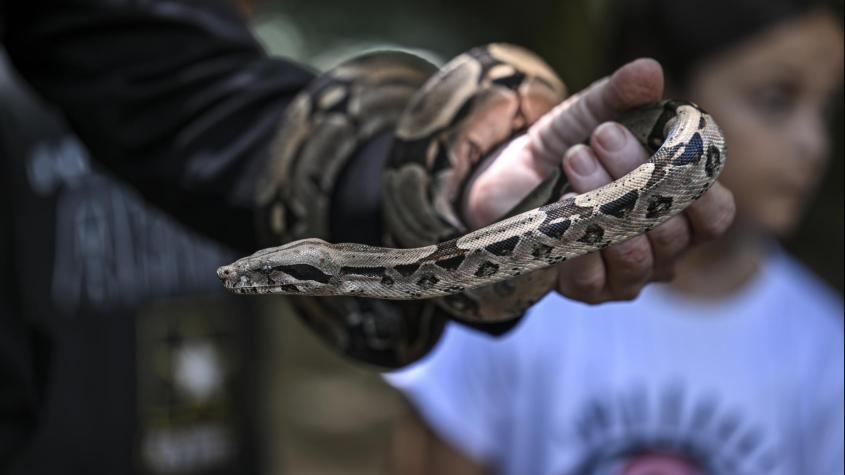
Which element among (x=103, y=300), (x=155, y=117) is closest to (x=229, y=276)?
(x=155, y=117)

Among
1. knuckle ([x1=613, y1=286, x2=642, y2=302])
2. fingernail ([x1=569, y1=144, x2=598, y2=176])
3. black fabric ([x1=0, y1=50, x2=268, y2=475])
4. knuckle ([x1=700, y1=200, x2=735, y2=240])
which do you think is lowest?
black fabric ([x1=0, y1=50, x2=268, y2=475])

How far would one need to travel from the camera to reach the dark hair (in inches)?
113

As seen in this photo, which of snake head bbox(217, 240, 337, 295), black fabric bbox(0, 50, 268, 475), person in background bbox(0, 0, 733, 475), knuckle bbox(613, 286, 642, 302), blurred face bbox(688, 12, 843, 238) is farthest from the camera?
black fabric bbox(0, 50, 268, 475)

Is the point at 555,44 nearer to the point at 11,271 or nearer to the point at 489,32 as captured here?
the point at 489,32

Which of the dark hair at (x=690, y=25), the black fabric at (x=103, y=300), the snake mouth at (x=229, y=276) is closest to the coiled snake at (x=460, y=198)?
the snake mouth at (x=229, y=276)

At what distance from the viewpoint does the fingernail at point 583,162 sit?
159cm

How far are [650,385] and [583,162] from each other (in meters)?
1.31

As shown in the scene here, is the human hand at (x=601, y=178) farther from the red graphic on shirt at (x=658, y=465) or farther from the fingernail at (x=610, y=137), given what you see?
the red graphic on shirt at (x=658, y=465)

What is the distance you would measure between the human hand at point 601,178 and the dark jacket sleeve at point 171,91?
24.8 inches

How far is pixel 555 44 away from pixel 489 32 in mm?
397

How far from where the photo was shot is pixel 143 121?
2277 mm

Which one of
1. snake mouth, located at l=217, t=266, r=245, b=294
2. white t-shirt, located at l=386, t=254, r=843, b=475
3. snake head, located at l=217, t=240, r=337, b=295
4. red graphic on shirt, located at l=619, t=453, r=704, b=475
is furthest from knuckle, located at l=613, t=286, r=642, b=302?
red graphic on shirt, located at l=619, t=453, r=704, b=475

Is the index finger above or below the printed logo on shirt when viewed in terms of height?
above

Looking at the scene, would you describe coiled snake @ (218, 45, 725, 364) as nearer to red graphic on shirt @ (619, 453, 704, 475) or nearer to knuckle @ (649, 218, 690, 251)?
knuckle @ (649, 218, 690, 251)
